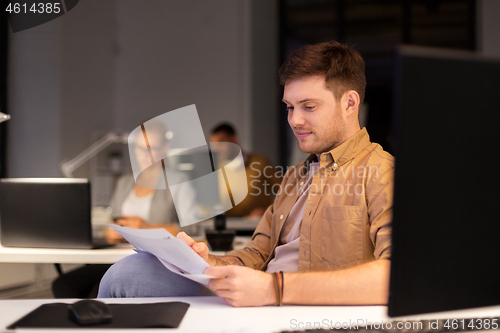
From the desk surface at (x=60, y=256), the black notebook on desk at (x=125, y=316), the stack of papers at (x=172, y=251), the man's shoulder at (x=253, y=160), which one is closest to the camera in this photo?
the black notebook on desk at (x=125, y=316)

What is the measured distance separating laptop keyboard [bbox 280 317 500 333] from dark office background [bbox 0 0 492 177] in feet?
15.2

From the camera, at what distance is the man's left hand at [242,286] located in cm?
88

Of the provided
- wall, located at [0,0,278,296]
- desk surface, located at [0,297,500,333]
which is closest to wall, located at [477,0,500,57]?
wall, located at [0,0,278,296]

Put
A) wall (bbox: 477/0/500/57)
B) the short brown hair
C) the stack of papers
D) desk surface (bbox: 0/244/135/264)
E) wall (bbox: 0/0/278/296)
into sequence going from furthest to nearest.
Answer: wall (bbox: 0/0/278/296) → wall (bbox: 477/0/500/57) → desk surface (bbox: 0/244/135/264) → the short brown hair → the stack of papers

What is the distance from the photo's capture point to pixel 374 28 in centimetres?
564

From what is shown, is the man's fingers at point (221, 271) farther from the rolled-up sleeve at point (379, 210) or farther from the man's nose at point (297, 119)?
the man's nose at point (297, 119)

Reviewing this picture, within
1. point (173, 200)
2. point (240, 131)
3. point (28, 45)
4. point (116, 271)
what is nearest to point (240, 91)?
point (240, 131)

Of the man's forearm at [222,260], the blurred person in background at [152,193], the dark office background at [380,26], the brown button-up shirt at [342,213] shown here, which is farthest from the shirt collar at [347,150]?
the dark office background at [380,26]

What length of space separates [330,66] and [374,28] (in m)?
4.80

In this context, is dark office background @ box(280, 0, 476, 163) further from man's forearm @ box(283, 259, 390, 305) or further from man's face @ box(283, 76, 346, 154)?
man's forearm @ box(283, 259, 390, 305)

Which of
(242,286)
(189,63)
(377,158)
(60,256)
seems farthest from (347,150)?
(189,63)

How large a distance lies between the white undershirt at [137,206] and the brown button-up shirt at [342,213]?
4.24ft

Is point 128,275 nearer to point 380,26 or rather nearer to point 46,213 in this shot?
point 46,213

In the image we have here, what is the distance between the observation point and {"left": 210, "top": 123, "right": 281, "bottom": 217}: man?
12.9ft
